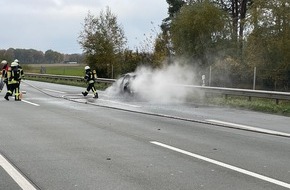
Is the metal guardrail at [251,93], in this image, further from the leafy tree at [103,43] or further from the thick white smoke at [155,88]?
the leafy tree at [103,43]

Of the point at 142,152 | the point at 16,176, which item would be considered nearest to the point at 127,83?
the point at 142,152

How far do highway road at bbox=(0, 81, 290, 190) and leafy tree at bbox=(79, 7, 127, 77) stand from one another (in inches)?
1074

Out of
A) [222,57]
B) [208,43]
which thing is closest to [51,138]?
[222,57]

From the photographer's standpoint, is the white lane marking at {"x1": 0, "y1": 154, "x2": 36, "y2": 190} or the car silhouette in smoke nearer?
the white lane marking at {"x1": 0, "y1": 154, "x2": 36, "y2": 190}

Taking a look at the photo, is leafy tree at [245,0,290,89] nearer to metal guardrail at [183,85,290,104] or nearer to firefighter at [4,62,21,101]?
metal guardrail at [183,85,290,104]

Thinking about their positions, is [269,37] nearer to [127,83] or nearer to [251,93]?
[127,83]

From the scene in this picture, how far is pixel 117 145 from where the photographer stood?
9.14 m

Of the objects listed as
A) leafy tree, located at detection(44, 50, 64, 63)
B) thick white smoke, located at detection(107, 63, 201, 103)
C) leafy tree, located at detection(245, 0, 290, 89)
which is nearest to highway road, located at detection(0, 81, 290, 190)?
thick white smoke, located at detection(107, 63, 201, 103)

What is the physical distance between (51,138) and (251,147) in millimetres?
4137

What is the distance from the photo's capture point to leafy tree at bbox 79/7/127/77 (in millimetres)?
41719

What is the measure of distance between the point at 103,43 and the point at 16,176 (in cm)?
3594

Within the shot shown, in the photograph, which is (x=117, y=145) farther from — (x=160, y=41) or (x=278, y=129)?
Answer: (x=160, y=41)

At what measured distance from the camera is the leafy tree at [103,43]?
137ft

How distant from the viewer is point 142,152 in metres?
8.41
